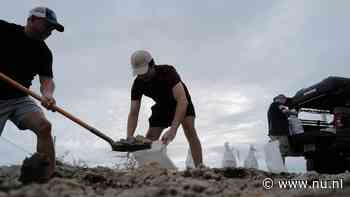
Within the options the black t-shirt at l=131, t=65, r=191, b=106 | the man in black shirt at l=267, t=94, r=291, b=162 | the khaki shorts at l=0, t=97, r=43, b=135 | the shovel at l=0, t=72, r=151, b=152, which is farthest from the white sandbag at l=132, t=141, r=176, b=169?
the man in black shirt at l=267, t=94, r=291, b=162

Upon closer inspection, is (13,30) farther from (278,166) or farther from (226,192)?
(278,166)

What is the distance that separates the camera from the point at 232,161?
770cm

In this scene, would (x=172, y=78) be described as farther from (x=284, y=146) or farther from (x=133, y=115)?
(x=284, y=146)

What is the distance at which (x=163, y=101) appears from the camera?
5.94 meters

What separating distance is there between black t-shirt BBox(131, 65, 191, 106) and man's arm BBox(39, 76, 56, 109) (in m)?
1.25

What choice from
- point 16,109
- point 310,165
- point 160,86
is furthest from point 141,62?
point 310,165

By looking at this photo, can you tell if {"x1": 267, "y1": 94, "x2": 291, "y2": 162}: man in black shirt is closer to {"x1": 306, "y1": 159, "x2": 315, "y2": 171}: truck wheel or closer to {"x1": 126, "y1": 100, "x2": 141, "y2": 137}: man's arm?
{"x1": 306, "y1": 159, "x2": 315, "y2": 171}: truck wheel

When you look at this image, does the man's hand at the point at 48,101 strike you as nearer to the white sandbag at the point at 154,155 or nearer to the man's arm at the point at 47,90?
the man's arm at the point at 47,90

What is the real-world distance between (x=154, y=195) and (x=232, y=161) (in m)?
4.66

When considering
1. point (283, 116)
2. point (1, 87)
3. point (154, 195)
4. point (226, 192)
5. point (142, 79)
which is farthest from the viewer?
point (283, 116)

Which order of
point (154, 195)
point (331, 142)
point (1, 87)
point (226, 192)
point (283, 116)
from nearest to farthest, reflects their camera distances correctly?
point (154, 195) < point (226, 192) < point (1, 87) < point (331, 142) < point (283, 116)

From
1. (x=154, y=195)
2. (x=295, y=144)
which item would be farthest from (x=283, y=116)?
(x=154, y=195)

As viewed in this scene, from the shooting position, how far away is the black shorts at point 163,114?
5.99 metres

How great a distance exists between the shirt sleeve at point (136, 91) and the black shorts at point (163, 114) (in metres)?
0.25
